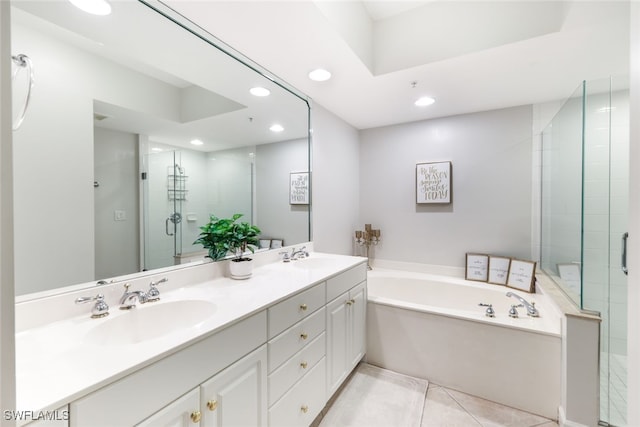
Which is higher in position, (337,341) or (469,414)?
(337,341)

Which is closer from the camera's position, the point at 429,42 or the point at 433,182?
the point at 429,42

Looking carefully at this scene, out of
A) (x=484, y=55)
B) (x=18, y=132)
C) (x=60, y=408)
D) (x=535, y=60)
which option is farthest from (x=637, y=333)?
(x=18, y=132)

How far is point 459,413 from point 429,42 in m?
2.46

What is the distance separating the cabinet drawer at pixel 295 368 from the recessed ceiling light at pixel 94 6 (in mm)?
1747

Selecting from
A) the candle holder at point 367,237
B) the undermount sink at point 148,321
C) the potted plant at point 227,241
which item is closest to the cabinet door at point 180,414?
the undermount sink at point 148,321

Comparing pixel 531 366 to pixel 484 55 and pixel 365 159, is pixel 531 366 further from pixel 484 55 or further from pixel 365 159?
pixel 365 159

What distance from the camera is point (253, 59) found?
179 cm

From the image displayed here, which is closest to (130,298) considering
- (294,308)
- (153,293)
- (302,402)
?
(153,293)

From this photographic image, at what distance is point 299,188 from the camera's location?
2.42m

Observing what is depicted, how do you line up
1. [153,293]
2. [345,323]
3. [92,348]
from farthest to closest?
[345,323], [153,293], [92,348]

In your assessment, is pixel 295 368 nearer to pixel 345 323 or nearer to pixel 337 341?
pixel 337 341

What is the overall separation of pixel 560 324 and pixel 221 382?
2080 mm

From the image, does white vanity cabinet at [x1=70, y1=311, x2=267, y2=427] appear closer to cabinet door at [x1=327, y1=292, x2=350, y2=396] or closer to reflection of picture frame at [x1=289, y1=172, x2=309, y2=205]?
cabinet door at [x1=327, y1=292, x2=350, y2=396]

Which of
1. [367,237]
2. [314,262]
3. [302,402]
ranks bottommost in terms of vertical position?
[302,402]
